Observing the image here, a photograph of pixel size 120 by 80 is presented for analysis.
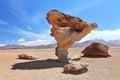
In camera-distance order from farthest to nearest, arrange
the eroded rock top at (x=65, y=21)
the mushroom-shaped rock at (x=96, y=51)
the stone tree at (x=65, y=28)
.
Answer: the mushroom-shaped rock at (x=96, y=51) < the eroded rock top at (x=65, y=21) < the stone tree at (x=65, y=28)

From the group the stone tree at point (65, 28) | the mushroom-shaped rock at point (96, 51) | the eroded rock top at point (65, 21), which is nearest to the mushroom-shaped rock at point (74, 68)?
the stone tree at point (65, 28)

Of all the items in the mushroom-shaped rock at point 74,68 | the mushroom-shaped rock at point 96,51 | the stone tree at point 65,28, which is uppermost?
the stone tree at point 65,28

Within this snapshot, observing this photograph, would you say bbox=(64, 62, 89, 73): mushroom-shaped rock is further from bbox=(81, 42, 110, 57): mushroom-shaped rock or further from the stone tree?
bbox=(81, 42, 110, 57): mushroom-shaped rock

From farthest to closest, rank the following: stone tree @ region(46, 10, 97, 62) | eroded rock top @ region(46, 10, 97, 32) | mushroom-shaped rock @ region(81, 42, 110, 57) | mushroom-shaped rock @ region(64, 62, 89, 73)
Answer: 1. mushroom-shaped rock @ region(81, 42, 110, 57)
2. eroded rock top @ region(46, 10, 97, 32)
3. stone tree @ region(46, 10, 97, 62)
4. mushroom-shaped rock @ region(64, 62, 89, 73)

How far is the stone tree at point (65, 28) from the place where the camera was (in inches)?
808

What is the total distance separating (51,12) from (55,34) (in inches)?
75.4

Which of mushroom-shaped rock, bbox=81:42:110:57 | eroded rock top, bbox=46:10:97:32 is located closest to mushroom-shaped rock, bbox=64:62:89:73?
eroded rock top, bbox=46:10:97:32

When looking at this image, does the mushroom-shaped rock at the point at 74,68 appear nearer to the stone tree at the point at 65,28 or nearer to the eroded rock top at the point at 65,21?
the stone tree at the point at 65,28

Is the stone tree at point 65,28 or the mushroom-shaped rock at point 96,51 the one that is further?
the mushroom-shaped rock at point 96,51

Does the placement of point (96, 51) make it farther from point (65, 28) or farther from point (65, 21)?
point (65, 28)

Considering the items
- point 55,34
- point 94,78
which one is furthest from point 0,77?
point 55,34

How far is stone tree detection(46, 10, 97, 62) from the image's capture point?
20516 millimetres

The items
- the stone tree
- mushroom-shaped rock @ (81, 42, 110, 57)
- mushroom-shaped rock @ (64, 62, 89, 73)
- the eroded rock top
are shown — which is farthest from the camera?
mushroom-shaped rock @ (81, 42, 110, 57)

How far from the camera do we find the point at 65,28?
20.7 metres
